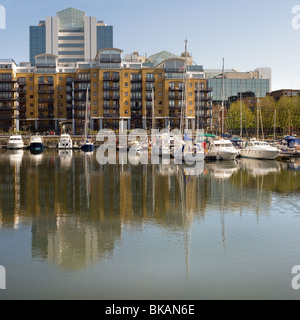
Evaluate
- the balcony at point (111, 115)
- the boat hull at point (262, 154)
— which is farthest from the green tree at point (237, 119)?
the boat hull at point (262, 154)

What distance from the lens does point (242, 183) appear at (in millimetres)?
42688

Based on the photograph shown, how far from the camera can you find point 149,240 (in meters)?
21.2

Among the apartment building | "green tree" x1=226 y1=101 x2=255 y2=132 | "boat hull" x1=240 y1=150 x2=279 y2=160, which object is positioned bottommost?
"boat hull" x1=240 y1=150 x2=279 y2=160

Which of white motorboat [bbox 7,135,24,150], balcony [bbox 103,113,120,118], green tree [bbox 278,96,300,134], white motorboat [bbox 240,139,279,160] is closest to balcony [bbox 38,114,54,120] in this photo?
balcony [bbox 103,113,120,118]

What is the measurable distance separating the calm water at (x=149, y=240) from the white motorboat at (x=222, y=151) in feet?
82.3

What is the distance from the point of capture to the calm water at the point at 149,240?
15703 millimetres

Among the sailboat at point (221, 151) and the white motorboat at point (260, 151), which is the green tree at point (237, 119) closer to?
the white motorboat at point (260, 151)

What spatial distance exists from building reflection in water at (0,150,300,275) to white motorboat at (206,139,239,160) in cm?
1027

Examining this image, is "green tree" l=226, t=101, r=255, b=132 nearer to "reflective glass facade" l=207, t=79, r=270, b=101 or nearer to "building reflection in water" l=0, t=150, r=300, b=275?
"reflective glass facade" l=207, t=79, r=270, b=101

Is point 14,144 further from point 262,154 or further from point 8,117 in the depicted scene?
point 262,154

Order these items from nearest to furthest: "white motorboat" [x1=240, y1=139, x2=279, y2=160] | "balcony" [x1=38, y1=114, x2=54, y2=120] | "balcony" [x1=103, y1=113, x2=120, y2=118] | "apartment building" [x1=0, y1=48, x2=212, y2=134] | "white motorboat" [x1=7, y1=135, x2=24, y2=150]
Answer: "white motorboat" [x1=240, y1=139, x2=279, y2=160]
"white motorboat" [x1=7, y1=135, x2=24, y2=150]
"balcony" [x1=103, y1=113, x2=120, y2=118]
"apartment building" [x1=0, y1=48, x2=212, y2=134]
"balcony" [x1=38, y1=114, x2=54, y2=120]

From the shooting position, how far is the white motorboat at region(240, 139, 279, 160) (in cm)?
6925

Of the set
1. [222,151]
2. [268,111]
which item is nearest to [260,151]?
[222,151]
